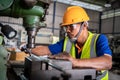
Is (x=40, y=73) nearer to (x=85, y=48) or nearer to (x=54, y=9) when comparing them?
(x=85, y=48)

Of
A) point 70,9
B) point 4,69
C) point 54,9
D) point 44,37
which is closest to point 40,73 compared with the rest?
point 4,69

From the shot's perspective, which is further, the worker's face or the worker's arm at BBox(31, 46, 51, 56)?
the worker's arm at BBox(31, 46, 51, 56)

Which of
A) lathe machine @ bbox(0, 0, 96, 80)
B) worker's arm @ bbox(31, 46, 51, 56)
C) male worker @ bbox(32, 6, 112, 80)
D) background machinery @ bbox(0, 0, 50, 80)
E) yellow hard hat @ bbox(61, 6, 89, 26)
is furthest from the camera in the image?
worker's arm @ bbox(31, 46, 51, 56)

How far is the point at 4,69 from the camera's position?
0.71m

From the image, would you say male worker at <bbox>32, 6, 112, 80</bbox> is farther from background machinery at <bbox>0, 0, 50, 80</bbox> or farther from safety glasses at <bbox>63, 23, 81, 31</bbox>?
background machinery at <bbox>0, 0, 50, 80</bbox>

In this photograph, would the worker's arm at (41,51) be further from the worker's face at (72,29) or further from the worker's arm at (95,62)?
the worker's arm at (95,62)

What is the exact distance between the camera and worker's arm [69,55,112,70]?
1.08 m

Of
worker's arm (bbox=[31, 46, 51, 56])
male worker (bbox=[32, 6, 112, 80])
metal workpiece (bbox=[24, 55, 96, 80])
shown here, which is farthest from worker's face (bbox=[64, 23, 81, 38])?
metal workpiece (bbox=[24, 55, 96, 80])

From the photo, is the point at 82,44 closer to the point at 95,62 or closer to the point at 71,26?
the point at 71,26

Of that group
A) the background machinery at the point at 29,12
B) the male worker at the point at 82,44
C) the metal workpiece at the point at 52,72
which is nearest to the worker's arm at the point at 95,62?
the male worker at the point at 82,44

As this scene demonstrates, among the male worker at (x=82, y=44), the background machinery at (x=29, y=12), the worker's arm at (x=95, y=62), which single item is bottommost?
the worker's arm at (x=95, y=62)

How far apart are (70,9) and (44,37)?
590 centimetres

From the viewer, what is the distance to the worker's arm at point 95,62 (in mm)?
1078

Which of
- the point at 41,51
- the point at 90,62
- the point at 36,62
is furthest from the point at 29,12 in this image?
the point at 41,51
